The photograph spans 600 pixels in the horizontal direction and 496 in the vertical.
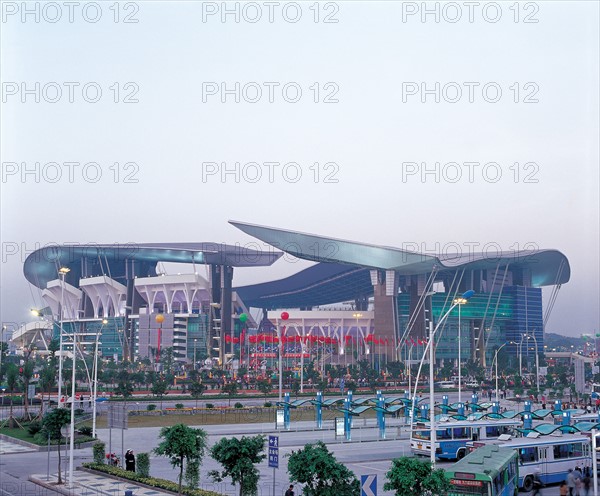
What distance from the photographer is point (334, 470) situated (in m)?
21.0

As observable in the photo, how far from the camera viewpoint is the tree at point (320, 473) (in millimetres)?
20953

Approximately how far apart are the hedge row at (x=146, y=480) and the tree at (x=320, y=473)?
→ 912 centimetres

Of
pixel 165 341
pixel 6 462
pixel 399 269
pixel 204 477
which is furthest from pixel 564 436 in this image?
pixel 165 341

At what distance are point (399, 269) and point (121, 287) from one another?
207ft

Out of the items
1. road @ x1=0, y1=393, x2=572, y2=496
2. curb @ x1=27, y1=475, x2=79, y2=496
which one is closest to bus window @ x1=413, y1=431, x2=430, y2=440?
road @ x1=0, y1=393, x2=572, y2=496

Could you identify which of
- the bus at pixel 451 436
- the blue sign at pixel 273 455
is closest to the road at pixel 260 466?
the bus at pixel 451 436

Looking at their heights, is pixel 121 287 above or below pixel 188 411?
above

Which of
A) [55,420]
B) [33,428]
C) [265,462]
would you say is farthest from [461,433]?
[33,428]

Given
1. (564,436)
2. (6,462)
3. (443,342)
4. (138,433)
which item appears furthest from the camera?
(443,342)

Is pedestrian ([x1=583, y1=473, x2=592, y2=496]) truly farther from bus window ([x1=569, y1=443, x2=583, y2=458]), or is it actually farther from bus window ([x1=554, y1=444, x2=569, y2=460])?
bus window ([x1=569, y1=443, x2=583, y2=458])

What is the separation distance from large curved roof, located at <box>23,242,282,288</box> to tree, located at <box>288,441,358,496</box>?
140903 mm

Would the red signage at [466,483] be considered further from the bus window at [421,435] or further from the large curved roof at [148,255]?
the large curved roof at [148,255]

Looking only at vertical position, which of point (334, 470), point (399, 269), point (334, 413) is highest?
point (399, 269)

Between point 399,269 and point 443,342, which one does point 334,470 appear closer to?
point 399,269
